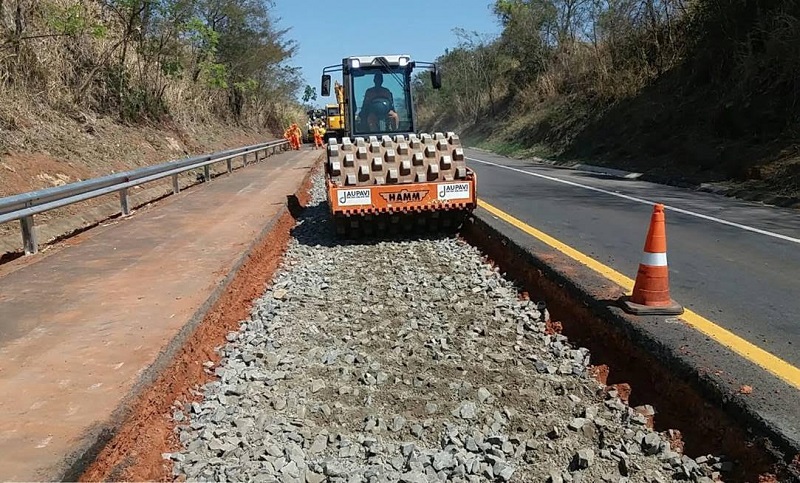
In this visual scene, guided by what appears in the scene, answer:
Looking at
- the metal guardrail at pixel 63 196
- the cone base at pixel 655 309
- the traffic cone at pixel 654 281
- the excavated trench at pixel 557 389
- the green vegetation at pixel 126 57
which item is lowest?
the excavated trench at pixel 557 389

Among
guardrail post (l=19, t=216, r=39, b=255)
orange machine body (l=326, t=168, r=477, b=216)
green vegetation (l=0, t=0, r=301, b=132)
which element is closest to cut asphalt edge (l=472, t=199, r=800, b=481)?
orange machine body (l=326, t=168, r=477, b=216)

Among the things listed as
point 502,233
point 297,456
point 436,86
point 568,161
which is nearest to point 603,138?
point 568,161

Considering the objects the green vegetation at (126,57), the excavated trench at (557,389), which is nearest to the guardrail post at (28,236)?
the excavated trench at (557,389)

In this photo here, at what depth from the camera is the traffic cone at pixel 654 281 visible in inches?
167

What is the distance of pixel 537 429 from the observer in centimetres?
339

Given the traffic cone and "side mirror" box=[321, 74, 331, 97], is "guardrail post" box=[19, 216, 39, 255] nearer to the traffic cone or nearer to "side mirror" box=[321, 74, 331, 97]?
"side mirror" box=[321, 74, 331, 97]

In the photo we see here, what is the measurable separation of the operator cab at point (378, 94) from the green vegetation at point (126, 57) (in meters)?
5.97

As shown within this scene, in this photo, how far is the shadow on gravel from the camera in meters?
8.59

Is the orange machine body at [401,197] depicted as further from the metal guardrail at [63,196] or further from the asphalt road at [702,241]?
the metal guardrail at [63,196]

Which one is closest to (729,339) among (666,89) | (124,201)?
(124,201)

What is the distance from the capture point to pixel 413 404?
12.2ft

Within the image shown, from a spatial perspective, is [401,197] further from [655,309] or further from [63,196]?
[63,196]

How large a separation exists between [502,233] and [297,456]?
475cm

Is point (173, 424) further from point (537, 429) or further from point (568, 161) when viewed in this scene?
point (568, 161)
